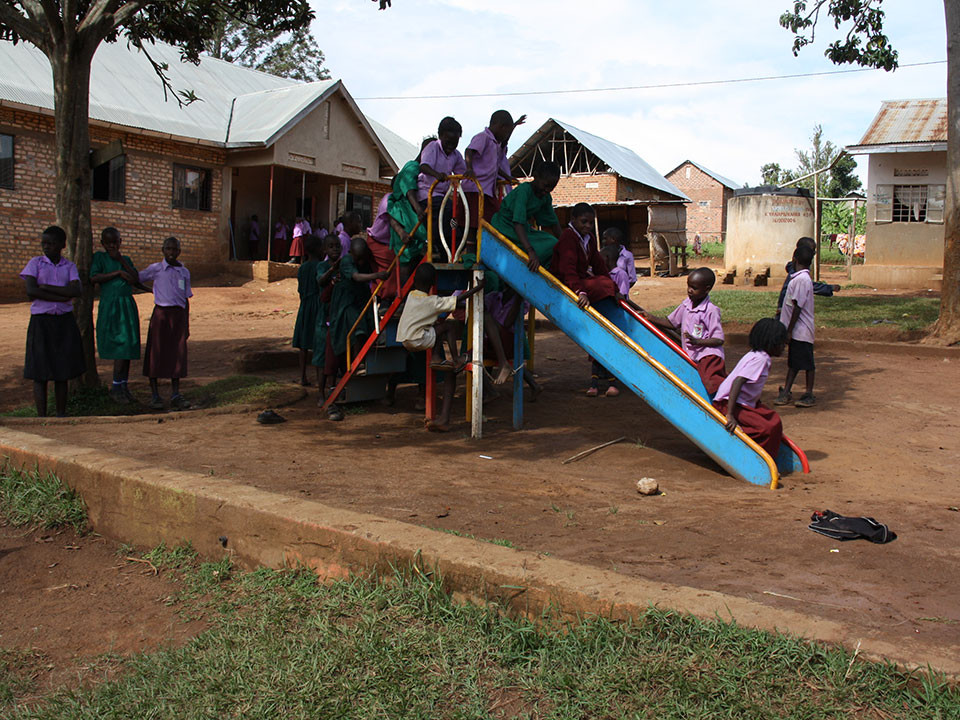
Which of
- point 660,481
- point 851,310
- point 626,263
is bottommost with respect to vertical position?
point 660,481

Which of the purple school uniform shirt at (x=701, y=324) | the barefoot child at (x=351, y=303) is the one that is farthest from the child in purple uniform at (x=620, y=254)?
the barefoot child at (x=351, y=303)

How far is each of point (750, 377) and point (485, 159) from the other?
122 inches

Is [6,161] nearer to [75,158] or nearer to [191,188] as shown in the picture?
[191,188]

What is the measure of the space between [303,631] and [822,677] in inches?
68.6

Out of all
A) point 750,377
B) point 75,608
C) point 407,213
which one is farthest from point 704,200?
point 75,608

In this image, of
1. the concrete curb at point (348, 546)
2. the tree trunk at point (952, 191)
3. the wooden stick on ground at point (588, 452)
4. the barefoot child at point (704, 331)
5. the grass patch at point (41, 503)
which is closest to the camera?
the concrete curb at point (348, 546)

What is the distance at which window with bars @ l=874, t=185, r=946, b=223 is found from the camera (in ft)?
64.8

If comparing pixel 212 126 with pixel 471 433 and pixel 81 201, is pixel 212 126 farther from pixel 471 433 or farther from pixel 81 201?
pixel 471 433

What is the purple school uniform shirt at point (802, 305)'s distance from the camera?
7.48m

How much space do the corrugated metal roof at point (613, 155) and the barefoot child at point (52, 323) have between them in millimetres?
23179

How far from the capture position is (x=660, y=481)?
5.12 metres

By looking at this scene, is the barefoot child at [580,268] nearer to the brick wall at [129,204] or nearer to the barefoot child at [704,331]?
the barefoot child at [704,331]

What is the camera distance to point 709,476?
5309mm

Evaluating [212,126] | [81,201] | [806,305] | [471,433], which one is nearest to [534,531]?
[471,433]
